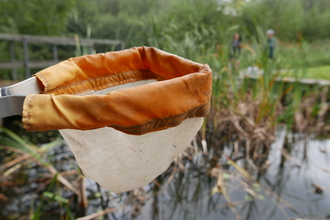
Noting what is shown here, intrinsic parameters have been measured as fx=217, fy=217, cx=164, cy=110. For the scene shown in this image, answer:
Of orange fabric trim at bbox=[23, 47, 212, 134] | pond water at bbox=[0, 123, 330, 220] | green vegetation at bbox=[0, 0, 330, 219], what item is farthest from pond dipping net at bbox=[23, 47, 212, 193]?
pond water at bbox=[0, 123, 330, 220]

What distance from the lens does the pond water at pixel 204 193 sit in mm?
1417

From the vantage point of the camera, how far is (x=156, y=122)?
491 millimetres

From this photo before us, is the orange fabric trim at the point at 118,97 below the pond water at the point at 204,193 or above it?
above

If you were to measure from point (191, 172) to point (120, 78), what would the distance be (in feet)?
4.15

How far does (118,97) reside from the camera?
42cm

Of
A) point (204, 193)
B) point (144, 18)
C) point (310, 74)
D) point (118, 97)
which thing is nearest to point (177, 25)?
point (144, 18)

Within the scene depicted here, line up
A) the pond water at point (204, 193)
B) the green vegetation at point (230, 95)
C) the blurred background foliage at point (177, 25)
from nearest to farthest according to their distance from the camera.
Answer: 1. the pond water at point (204, 193)
2. the green vegetation at point (230, 95)
3. the blurred background foliage at point (177, 25)

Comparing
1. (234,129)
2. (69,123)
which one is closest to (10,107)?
(69,123)

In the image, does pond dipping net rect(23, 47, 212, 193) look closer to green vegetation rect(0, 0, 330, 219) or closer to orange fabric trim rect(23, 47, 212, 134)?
orange fabric trim rect(23, 47, 212, 134)

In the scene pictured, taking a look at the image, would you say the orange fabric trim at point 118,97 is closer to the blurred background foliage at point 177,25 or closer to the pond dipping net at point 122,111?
the pond dipping net at point 122,111

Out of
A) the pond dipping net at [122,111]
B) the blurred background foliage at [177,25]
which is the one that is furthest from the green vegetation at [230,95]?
the pond dipping net at [122,111]

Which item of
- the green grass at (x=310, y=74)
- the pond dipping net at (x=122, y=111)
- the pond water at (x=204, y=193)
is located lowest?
the pond water at (x=204, y=193)

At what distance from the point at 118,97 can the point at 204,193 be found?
1.39m

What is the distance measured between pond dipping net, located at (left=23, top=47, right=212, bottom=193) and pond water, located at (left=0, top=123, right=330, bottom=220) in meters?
0.85
